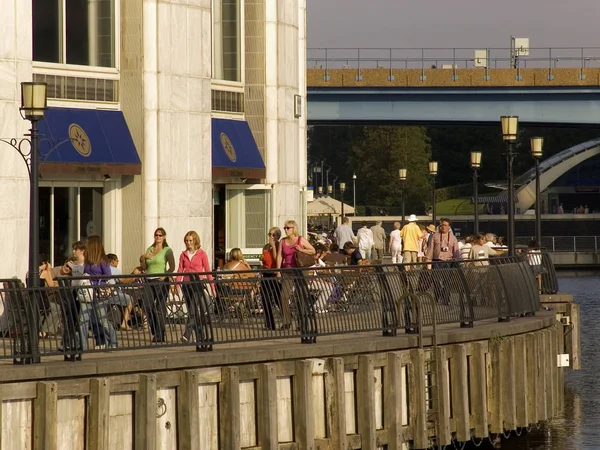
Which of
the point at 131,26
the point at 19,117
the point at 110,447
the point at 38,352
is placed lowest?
the point at 110,447

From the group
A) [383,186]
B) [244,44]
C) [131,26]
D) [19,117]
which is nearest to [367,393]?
[19,117]

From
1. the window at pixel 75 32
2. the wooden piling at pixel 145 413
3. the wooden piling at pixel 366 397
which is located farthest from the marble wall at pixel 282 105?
the wooden piling at pixel 145 413

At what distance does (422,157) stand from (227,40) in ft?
296

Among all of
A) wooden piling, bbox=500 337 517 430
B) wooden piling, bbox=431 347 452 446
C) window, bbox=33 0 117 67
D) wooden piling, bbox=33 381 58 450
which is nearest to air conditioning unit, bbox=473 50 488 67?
window, bbox=33 0 117 67

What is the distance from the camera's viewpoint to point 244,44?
3105cm

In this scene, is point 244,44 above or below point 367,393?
above

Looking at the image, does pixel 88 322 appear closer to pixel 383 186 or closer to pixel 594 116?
pixel 594 116

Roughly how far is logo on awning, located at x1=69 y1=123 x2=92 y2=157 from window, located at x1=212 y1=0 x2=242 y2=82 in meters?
5.20

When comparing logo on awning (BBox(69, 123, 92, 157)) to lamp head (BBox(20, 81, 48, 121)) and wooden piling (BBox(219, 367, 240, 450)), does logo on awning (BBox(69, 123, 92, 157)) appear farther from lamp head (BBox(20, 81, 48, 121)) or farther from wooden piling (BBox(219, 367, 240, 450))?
wooden piling (BBox(219, 367, 240, 450))

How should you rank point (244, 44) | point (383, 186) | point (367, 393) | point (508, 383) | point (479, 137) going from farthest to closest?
1. point (479, 137)
2. point (383, 186)
3. point (244, 44)
4. point (508, 383)
5. point (367, 393)

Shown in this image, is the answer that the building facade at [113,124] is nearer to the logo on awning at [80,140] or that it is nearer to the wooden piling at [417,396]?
the logo on awning at [80,140]

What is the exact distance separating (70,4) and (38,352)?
11618 mm

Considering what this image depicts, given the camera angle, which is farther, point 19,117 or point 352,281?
point 19,117

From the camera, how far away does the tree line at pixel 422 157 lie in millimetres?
117812
